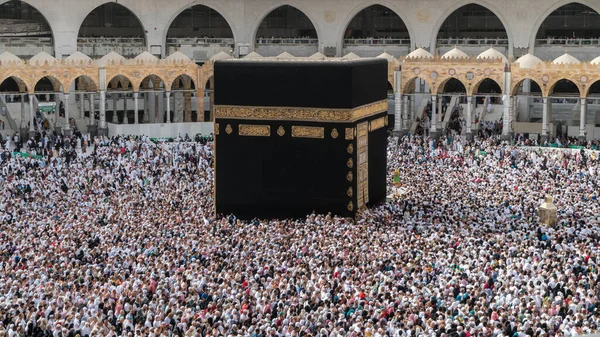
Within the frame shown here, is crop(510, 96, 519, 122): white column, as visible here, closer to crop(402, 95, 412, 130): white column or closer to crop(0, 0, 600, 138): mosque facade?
crop(0, 0, 600, 138): mosque facade

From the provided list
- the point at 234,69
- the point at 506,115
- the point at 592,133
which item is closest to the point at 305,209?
the point at 234,69

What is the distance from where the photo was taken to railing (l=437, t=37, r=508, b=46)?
149ft

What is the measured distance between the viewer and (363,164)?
993 inches

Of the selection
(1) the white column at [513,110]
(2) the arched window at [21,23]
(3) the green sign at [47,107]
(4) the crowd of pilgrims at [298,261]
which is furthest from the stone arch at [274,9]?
(4) the crowd of pilgrims at [298,261]

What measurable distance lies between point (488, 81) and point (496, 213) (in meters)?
24.5

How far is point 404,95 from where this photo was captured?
4016 centimetres

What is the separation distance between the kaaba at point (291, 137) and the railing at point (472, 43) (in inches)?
843

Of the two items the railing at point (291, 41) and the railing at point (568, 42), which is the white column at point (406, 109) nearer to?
the railing at point (568, 42)

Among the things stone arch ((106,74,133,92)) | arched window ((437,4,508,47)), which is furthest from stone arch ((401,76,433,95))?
stone arch ((106,74,133,92))

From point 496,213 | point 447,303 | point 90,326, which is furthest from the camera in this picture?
point 496,213

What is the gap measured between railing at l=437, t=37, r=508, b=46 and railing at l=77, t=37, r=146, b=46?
47.6ft

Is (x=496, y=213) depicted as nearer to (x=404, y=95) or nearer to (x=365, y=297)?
(x=365, y=297)

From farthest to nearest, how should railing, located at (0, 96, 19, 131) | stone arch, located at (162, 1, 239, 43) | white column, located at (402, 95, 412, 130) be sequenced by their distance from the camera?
stone arch, located at (162, 1, 239, 43)
white column, located at (402, 95, 412, 130)
railing, located at (0, 96, 19, 131)

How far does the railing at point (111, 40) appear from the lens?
46281mm
